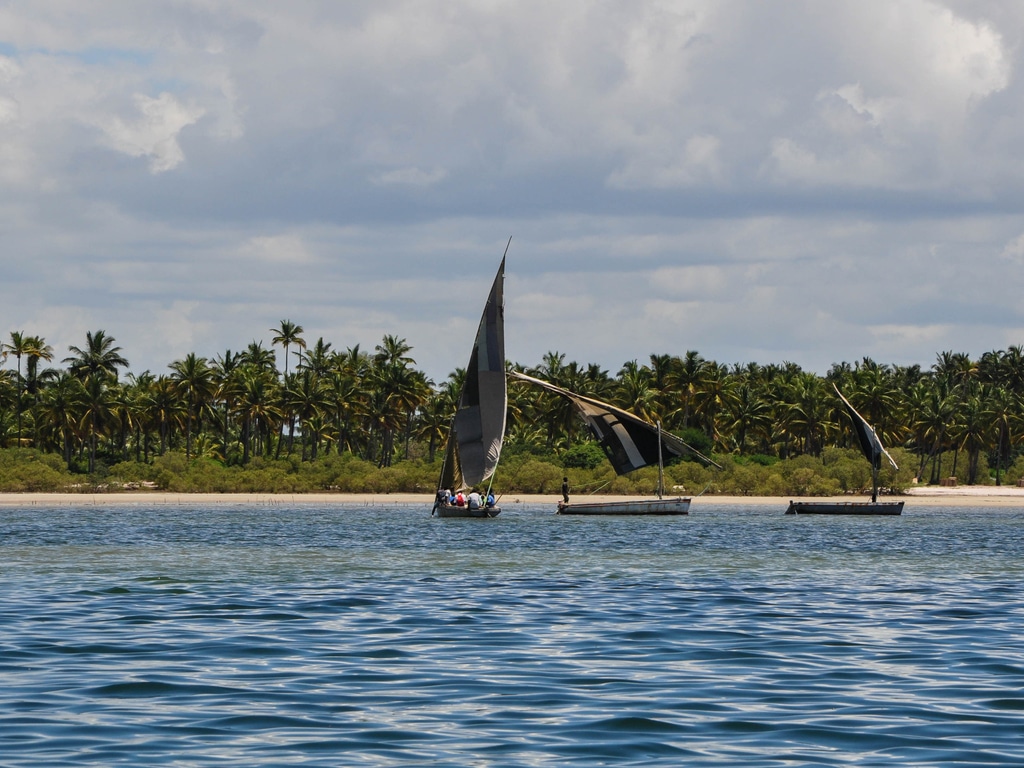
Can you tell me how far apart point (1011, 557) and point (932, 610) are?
1915cm

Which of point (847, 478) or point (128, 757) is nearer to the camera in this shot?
point (128, 757)

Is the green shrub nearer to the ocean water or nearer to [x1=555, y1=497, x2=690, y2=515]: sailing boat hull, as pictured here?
[x1=555, y1=497, x2=690, y2=515]: sailing boat hull

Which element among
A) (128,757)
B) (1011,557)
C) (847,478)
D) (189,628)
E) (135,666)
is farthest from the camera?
(847,478)

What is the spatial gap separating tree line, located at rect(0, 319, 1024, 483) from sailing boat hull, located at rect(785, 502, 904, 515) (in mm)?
33507

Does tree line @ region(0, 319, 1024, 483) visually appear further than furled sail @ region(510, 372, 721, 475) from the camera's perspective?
Yes

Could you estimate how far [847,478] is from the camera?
117500 millimetres

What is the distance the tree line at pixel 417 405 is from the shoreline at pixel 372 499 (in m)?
10.3

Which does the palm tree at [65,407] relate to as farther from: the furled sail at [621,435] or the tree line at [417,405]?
the furled sail at [621,435]

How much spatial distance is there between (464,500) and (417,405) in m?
61.2

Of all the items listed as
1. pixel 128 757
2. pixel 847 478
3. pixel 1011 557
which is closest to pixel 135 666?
pixel 128 757

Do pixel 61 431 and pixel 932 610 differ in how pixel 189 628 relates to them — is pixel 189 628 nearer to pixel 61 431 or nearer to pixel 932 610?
pixel 932 610

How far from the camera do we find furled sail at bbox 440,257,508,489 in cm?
7788

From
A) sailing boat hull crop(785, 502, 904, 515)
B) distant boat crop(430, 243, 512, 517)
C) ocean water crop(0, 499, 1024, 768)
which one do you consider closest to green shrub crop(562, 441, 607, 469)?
sailing boat hull crop(785, 502, 904, 515)

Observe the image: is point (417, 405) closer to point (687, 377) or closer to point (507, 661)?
point (687, 377)
